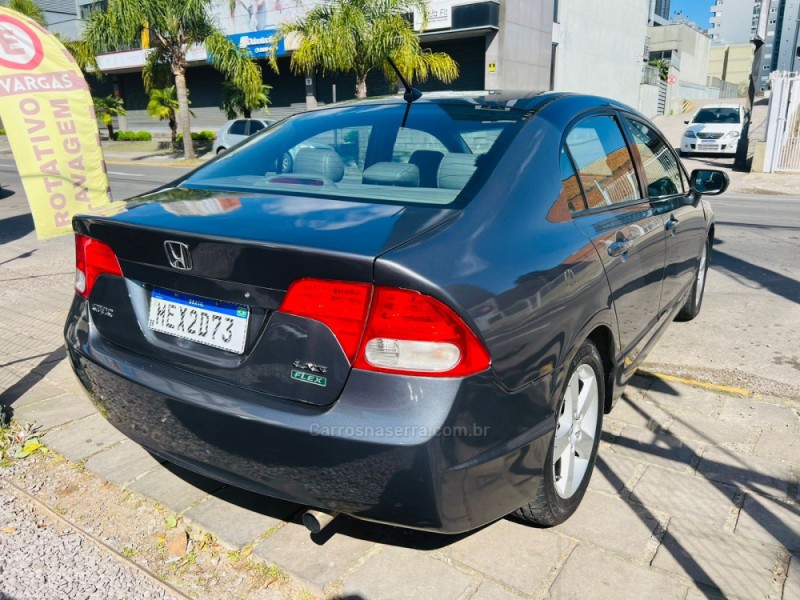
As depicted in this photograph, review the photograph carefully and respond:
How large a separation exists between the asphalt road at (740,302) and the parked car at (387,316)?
1.66 meters

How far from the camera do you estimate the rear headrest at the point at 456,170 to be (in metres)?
2.42

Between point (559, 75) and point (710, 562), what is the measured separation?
96.3 ft

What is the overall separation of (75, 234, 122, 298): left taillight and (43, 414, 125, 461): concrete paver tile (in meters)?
0.96

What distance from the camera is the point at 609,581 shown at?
7.55 feet

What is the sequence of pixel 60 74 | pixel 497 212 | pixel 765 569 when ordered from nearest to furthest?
pixel 497 212
pixel 765 569
pixel 60 74

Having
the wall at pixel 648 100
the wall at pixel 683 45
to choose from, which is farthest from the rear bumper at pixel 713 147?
the wall at pixel 683 45

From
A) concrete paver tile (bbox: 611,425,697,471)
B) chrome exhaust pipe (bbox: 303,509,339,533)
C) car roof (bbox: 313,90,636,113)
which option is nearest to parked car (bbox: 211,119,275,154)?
car roof (bbox: 313,90,636,113)

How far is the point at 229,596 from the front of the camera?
7.47ft

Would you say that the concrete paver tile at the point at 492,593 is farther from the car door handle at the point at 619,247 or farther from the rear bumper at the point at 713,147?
the rear bumper at the point at 713,147

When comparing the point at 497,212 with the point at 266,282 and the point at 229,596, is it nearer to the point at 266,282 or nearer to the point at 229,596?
the point at 266,282

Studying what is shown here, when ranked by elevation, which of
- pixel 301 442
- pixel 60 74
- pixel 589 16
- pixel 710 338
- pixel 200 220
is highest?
pixel 589 16

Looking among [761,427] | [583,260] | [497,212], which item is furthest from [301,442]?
[761,427]

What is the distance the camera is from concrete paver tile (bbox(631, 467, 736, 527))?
2.69 m

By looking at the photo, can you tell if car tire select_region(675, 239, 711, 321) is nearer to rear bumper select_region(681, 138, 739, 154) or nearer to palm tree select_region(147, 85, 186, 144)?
rear bumper select_region(681, 138, 739, 154)
